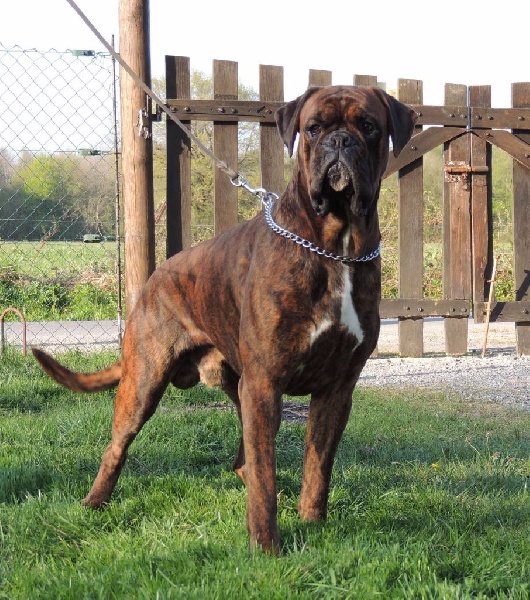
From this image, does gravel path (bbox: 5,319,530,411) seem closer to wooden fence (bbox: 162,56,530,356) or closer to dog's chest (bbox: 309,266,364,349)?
wooden fence (bbox: 162,56,530,356)

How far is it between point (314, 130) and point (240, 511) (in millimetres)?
1569

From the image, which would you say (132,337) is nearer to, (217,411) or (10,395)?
(217,411)

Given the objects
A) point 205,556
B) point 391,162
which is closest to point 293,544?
point 205,556

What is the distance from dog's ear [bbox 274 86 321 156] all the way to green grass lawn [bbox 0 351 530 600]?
1.54 m

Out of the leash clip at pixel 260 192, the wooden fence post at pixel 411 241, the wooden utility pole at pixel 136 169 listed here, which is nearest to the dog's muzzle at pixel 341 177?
the leash clip at pixel 260 192

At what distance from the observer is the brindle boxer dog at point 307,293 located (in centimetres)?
308

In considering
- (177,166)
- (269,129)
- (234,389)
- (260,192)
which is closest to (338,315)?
(234,389)

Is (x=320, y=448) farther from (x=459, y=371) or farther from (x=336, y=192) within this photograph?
(x=459, y=371)

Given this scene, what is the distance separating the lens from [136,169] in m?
6.05

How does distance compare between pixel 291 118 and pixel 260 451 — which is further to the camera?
pixel 291 118

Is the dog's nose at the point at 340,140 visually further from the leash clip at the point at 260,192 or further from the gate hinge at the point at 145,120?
the gate hinge at the point at 145,120

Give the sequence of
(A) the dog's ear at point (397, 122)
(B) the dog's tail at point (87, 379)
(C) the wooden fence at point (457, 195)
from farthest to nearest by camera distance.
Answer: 1. (C) the wooden fence at point (457, 195)
2. (B) the dog's tail at point (87, 379)
3. (A) the dog's ear at point (397, 122)

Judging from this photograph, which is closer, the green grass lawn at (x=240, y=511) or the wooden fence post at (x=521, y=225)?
the green grass lawn at (x=240, y=511)

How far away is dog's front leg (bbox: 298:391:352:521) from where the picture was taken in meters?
3.42
